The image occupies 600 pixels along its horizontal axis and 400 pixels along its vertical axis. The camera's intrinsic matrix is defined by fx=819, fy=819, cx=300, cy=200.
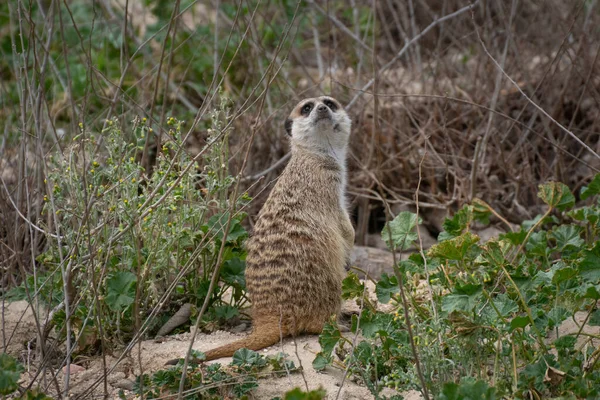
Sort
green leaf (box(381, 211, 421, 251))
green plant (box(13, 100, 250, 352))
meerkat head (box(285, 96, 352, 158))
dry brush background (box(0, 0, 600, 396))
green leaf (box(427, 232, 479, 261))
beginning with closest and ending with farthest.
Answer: green leaf (box(427, 232, 479, 261)) < green plant (box(13, 100, 250, 352)) < green leaf (box(381, 211, 421, 251)) < meerkat head (box(285, 96, 352, 158)) < dry brush background (box(0, 0, 600, 396))

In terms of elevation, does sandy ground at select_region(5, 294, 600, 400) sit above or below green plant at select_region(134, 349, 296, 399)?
below

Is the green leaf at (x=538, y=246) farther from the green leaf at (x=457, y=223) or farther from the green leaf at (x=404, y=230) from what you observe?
the green leaf at (x=404, y=230)

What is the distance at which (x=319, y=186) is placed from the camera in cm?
379

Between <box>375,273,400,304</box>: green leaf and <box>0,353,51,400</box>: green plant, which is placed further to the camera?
<box>375,273,400,304</box>: green leaf

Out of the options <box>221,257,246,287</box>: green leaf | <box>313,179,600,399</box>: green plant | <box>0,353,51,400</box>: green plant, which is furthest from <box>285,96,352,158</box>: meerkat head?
<box>0,353,51,400</box>: green plant

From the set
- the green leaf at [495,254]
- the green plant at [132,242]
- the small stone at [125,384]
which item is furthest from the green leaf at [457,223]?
the small stone at [125,384]

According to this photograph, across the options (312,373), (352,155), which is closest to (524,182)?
(352,155)

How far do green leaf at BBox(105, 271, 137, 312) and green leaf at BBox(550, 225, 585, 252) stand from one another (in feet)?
5.87

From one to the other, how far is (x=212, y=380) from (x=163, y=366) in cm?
43

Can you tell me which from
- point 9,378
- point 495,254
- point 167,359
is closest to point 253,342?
point 167,359

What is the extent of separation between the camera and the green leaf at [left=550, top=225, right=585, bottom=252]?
3.46 metres

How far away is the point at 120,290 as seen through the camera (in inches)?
126

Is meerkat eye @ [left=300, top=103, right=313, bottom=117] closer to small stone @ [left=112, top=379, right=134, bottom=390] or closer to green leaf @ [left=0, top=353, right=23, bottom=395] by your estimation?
small stone @ [left=112, top=379, right=134, bottom=390]

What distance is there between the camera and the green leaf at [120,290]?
3.18 m
